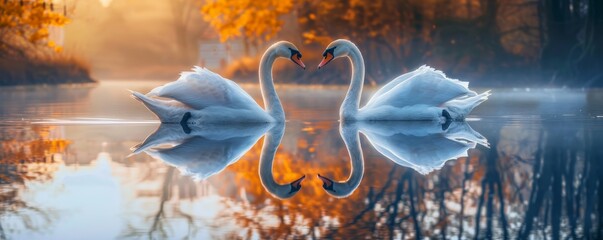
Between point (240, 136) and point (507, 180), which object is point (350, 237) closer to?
point (507, 180)

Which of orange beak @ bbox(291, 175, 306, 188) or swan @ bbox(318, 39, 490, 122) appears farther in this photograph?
swan @ bbox(318, 39, 490, 122)

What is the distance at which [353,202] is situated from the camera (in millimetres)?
6695

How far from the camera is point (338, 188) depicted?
747cm

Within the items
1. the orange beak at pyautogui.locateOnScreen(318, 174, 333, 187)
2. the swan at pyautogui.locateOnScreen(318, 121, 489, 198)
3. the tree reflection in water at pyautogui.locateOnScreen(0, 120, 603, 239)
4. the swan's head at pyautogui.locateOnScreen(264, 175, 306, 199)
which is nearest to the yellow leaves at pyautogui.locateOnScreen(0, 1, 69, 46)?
the swan at pyautogui.locateOnScreen(318, 121, 489, 198)

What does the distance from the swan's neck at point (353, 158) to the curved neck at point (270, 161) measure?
41 centimetres

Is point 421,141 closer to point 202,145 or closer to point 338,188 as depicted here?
point 202,145

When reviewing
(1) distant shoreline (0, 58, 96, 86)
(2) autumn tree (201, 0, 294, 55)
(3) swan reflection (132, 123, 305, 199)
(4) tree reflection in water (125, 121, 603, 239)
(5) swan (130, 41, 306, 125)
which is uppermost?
(2) autumn tree (201, 0, 294, 55)

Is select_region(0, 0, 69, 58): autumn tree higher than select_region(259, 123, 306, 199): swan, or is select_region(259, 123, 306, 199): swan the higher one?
select_region(0, 0, 69, 58): autumn tree

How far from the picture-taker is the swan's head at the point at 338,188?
7156 mm

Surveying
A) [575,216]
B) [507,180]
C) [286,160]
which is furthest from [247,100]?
[575,216]

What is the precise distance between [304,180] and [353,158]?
1.80m

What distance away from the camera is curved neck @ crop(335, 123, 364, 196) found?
754 cm

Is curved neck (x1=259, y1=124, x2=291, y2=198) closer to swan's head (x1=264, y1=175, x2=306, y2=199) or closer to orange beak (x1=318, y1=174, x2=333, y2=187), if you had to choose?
swan's head (x1=264, y1=175, x2=306, y2=199)

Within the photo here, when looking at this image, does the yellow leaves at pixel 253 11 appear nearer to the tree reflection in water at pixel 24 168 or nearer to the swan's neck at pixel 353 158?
the tree reflection in water at pixel 24 168
